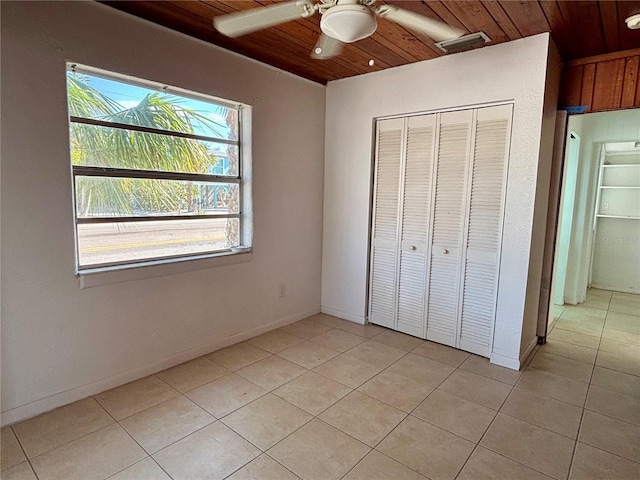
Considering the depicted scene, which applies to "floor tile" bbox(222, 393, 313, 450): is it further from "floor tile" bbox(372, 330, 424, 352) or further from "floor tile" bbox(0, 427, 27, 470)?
"floor tile" bbox(372, 330, 424, 352)

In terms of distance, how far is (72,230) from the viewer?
2.15 meters

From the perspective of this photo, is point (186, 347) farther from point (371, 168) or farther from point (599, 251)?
point (599, 251)

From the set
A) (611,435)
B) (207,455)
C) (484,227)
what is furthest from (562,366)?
(207,455)

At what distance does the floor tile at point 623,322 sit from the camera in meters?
3.66

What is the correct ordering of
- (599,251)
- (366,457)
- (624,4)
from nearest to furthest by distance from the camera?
(366,457) < (624,4) < (599,251)

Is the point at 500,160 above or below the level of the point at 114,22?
below

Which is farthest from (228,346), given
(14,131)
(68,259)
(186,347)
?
(14,131)

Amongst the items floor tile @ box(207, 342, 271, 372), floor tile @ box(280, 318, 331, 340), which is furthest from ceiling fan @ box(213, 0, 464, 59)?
floor tile @ box(280, 318, 331, 340)

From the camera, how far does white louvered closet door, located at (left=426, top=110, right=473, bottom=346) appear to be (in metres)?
2.94

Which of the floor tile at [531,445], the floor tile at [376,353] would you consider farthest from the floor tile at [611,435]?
the floor tile at [376,353]

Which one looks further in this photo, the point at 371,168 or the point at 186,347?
the point at 371,168

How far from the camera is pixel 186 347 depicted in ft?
9.14

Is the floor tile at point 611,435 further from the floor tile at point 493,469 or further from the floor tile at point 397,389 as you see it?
the floor tile at point 397,389

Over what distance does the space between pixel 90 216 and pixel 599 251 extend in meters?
6.30
